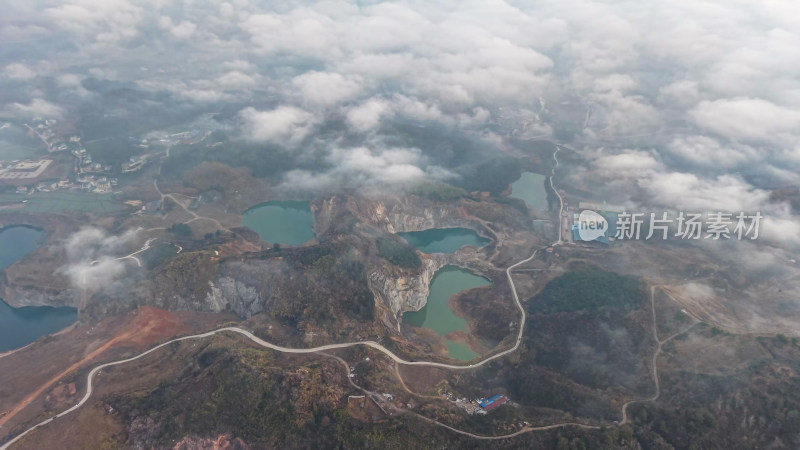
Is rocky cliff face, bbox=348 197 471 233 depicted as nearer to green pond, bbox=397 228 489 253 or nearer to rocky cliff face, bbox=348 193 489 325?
rocky cliff face, bbox=348 193 489 325

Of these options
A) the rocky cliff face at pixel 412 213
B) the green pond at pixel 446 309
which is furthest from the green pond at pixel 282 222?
the green pond at pixel 446 309

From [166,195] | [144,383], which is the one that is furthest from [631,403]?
[166,195]

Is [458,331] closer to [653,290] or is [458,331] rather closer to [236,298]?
[653,290]

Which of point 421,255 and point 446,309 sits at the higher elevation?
point 421,255

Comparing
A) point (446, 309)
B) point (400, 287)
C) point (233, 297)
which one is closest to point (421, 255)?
point (400, 287)

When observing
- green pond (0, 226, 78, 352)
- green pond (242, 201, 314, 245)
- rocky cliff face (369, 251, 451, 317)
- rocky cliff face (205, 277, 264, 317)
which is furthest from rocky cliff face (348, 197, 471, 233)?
green pond (0, 226, 78, 352)

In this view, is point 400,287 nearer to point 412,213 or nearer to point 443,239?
point 443,239
